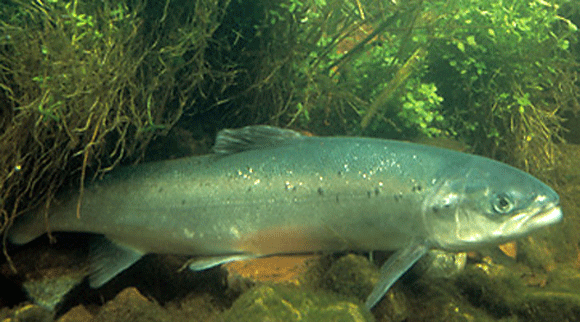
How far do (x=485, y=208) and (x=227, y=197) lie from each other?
1.75m

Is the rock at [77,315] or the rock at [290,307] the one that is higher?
the rock at [290,307]

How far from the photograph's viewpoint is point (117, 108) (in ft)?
11.4

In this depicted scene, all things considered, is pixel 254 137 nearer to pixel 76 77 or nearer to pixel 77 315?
pixel 76 77

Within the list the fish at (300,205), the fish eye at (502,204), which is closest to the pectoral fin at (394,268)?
the fish at (300,205)

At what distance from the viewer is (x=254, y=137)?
3.38 meters

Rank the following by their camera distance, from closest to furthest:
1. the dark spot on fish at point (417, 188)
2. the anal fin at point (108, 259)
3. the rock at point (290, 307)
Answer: the rock at point (290, 307) < the dark spot on fish at point (417, 188) < the anal fin at point (108, 259)

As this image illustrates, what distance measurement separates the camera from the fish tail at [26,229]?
345 centimetres

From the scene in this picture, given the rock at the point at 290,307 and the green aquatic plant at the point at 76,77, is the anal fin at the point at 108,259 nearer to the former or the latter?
the green aquatic plant at the point at 76,77

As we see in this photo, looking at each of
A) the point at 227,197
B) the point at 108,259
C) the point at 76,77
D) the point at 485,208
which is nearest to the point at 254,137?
the point at 227,197

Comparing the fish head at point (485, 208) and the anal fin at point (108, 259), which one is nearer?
the fish head at point (485, 208)

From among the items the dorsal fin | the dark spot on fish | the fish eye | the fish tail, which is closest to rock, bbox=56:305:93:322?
the fish tail

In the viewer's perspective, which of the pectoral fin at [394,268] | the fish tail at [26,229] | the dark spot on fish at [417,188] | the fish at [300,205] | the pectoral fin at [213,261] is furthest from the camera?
the fish tail at [26,229]

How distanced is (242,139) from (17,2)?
186 cm

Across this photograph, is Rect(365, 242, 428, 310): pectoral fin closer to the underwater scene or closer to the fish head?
the underwater scene
